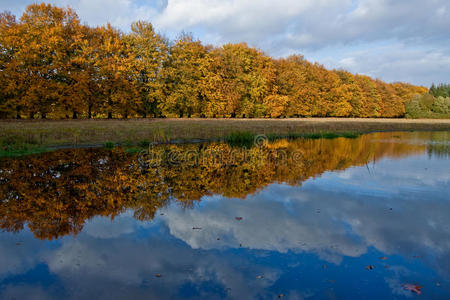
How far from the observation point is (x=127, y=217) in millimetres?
6074

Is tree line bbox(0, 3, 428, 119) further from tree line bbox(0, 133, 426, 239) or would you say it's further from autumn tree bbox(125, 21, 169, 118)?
tree line bbox(0, 133, 426, 239)

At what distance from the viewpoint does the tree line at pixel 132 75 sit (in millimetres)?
32062

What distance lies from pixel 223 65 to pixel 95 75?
767 inches

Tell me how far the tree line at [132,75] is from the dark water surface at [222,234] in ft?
86.1

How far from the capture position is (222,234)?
521 cm

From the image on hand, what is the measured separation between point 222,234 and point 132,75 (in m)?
38.7

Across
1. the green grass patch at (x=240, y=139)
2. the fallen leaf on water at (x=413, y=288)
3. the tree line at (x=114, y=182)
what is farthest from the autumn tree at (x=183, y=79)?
the fallen leaf on water at (x=413, y=288)

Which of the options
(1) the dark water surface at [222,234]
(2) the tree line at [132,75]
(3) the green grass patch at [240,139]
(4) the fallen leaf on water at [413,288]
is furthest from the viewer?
(2) the tree line at [132,75]

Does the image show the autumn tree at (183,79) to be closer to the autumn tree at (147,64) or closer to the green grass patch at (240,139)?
the autumn tree at (147,64)

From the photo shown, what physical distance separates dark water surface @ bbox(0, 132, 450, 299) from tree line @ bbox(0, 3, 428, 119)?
2626cm

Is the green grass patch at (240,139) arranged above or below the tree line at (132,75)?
below

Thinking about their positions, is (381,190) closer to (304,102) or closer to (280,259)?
(280,259)

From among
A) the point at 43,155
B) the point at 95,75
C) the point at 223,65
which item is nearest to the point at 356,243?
the point at 43,155

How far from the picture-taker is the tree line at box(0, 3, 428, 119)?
3206 centimetres
